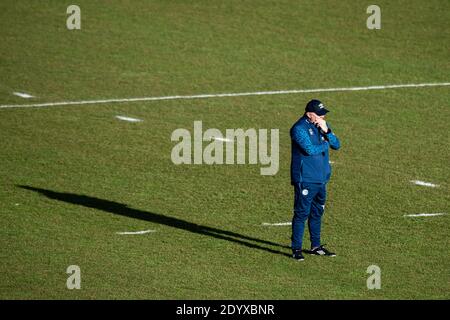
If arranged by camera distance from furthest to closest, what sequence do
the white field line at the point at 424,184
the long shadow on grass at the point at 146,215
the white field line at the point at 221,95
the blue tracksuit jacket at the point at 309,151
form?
1. the white field line at the point at 221,95
2. the white field line at the point at 424,184
3. the long shadow on grass at the point at 146,215
4. the blue tracksuit jacket at the point at 309,151

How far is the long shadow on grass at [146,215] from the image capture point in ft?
54.2

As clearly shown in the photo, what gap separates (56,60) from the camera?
29016mm

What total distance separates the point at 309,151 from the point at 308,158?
7.6 inches

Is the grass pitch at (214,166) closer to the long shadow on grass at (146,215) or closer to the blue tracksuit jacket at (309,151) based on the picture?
the long shadow on grass at (146,215)

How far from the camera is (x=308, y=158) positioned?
1505cm

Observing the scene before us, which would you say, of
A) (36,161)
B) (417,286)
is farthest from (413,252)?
(36,161)

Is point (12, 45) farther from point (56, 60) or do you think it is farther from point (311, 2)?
point (311, 2)

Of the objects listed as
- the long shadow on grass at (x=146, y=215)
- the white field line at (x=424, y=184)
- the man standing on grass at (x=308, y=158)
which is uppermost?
the man standing on grass at (x=308, y=158)

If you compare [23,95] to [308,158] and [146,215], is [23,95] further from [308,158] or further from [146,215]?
[308,158]

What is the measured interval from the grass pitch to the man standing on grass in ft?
2.78

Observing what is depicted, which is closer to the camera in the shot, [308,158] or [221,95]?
[308,158]

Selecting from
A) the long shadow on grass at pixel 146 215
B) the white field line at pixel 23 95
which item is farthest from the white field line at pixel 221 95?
the long shadow on grass at pixel 146 215

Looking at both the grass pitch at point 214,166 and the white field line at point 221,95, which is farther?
the white field line at point 221,95

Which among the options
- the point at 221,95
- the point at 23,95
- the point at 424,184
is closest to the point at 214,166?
the point at 424,184
